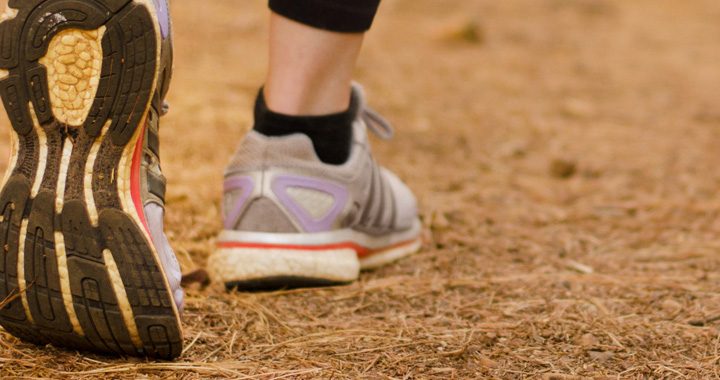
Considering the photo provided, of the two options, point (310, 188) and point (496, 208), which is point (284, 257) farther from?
point (496, 208)

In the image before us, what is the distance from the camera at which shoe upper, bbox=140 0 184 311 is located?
4.14 ft

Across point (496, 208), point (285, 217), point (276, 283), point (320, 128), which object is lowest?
point (496, 208)

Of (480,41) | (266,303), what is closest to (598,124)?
(480,41)

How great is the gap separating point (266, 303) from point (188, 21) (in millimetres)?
3523

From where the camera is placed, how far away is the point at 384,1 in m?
6.00

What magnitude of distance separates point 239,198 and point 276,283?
189 millimetres

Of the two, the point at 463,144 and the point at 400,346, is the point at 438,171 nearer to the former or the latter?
the point at 463,144

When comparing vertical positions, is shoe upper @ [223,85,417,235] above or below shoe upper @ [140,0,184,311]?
below

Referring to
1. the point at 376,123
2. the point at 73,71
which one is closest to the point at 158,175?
the point at 73,71

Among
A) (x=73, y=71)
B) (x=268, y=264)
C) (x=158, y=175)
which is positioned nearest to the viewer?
(x=73, y=71)

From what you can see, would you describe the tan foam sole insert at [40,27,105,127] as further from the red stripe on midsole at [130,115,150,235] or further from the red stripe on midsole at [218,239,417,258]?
the red stripe on midsole at [218,239,417,258]

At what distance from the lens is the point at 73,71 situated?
1.24 m

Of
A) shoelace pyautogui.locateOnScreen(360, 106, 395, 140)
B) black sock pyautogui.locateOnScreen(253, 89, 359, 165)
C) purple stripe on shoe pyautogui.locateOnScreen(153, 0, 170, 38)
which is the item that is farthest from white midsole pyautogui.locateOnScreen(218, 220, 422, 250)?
purple stripe on shoe pyautogui.locateOnScreen(153, 0, 170, 38)

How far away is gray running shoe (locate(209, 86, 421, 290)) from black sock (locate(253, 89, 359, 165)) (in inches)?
1.2
